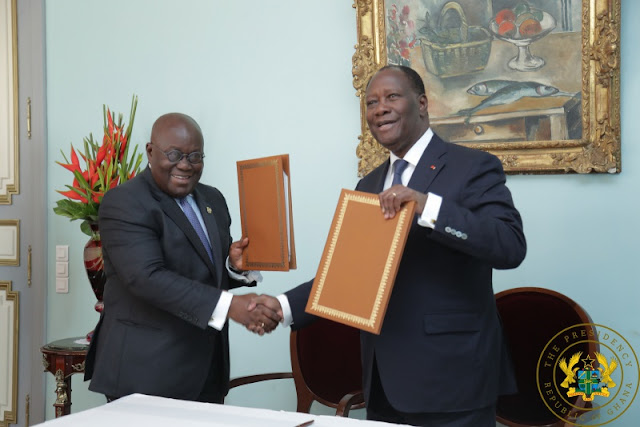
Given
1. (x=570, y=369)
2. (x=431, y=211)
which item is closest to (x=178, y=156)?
(x=431, y=211)

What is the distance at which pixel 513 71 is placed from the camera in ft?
10.3

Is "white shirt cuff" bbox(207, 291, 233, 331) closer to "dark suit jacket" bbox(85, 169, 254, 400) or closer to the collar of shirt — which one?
"dark suit jacket" bbox(85, 169, 254, 400)

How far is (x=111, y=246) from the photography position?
8.21ft

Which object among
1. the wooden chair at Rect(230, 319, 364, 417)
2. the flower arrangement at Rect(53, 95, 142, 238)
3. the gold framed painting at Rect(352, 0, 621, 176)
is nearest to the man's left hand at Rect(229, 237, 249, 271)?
the wooden chair at Rect(230, 319, 364, 417)

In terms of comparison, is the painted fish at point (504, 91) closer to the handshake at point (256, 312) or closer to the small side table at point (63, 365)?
the handshake at point (256, 312)

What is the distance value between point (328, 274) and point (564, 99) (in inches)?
58.5

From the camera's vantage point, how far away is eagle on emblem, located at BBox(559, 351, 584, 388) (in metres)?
2.79

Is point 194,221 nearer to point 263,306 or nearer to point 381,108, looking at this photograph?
point 263,306

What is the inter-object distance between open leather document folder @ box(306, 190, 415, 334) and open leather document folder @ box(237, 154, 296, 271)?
42 cm

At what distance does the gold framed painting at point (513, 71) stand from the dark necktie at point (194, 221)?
1.10 meters

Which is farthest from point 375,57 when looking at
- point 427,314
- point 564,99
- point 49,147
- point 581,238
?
point 49,147

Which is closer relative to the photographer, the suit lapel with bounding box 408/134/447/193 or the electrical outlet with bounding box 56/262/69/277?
the suit lapel with bounding box 408/134/447/193

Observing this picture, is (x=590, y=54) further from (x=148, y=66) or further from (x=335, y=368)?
(x=148, y=66)

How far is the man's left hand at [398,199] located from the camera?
198 centimetres
